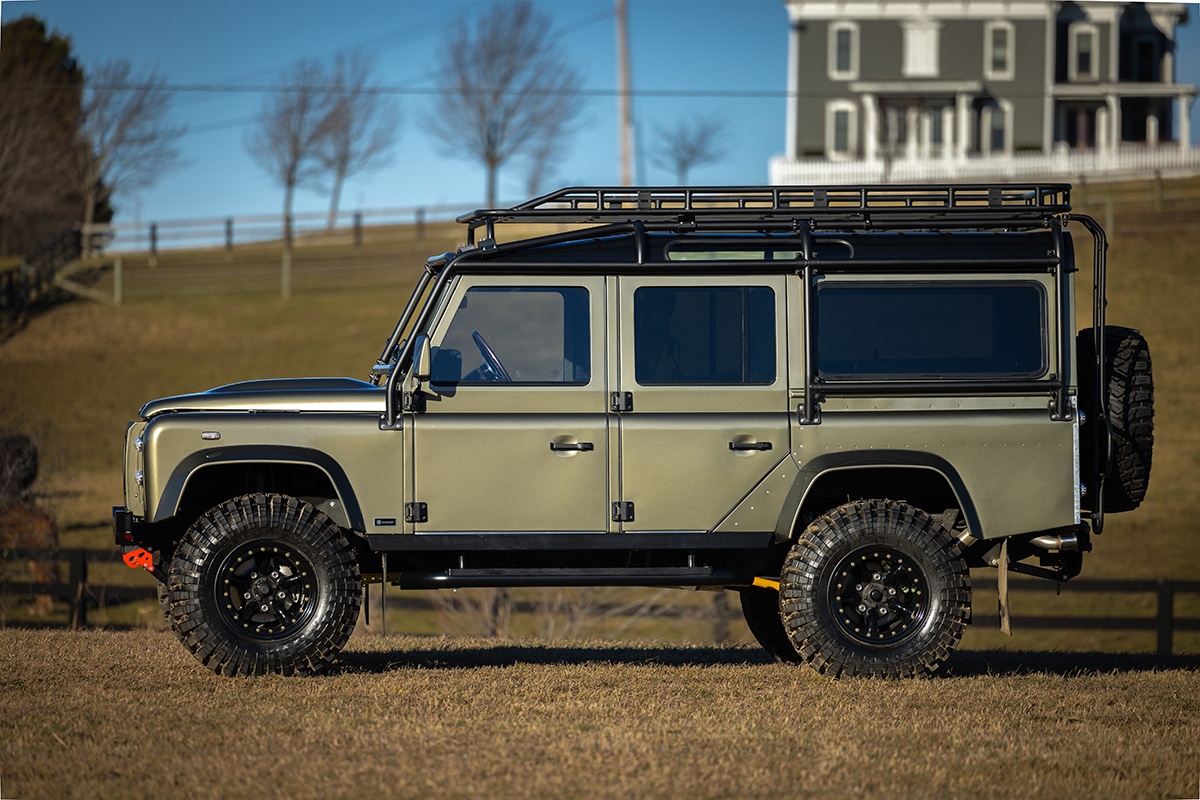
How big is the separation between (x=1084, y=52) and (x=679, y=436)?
4926 centimetres

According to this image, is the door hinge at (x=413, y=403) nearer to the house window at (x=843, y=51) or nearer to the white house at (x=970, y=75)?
the white house at (x=970, y=75)

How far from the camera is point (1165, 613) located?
12.7m

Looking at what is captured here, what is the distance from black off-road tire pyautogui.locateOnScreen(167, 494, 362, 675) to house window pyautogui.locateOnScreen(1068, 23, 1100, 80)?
4965 centimetres

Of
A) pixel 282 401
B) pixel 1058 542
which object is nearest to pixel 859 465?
pixel 1058 542

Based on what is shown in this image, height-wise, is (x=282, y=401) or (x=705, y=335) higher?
(x=705, y=335)

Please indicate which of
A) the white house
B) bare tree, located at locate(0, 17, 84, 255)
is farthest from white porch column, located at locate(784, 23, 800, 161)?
bare tree, located at locate(0, 17, 84, 255)

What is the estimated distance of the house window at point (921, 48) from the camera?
4916cm

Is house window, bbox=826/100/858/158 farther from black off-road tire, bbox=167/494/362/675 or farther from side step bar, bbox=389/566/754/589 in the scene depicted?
black off-road tire, bbox=167/494/362/675

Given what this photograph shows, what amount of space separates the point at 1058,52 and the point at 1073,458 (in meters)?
48.1

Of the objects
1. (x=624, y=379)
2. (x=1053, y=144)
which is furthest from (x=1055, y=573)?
(x=1053, y=144)

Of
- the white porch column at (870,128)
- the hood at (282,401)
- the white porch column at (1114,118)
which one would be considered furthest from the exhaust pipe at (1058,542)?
the white porch column at (1114,118)

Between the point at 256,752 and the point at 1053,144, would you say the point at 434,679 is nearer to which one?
the point at 256,752

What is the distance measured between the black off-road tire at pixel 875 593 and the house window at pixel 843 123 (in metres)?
44.6

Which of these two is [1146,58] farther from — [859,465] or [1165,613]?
[859,465]
